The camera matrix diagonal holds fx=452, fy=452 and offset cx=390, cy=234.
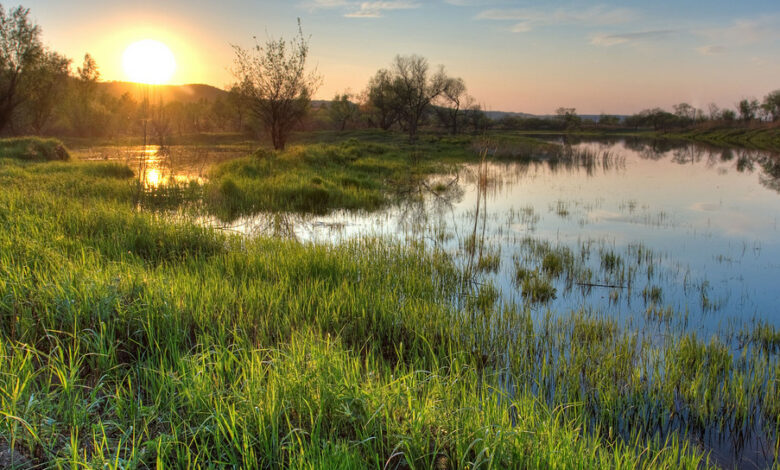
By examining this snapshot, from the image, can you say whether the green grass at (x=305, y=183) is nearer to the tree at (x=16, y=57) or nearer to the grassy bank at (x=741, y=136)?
the tree at (x=16, y=57)

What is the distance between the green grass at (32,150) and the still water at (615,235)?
14963mm

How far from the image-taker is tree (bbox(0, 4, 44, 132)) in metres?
34.9

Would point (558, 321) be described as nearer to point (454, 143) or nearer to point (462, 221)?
point (462, 221)

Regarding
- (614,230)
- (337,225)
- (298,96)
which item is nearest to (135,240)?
(337,225)

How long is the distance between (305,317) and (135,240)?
14.2ft

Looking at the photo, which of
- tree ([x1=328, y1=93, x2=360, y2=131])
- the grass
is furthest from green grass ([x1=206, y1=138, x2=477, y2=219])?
tree ([x1=328, y1=93, x2=360, y2=131])

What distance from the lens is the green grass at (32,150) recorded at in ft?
Answer: 66.2

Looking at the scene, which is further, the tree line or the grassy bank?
the grassy bank

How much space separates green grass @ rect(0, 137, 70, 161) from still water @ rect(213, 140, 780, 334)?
15.0 metres

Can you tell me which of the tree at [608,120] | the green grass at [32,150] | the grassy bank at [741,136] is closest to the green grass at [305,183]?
the green grass at [32,150]

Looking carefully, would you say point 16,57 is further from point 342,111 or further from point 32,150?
point 342,111

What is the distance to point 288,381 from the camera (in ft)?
10.5

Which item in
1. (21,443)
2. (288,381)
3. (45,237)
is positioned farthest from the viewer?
(45,237)

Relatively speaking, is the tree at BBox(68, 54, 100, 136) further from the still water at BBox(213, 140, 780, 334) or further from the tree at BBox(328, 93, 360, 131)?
the still water at BBox(213, 140, 780, 334)
